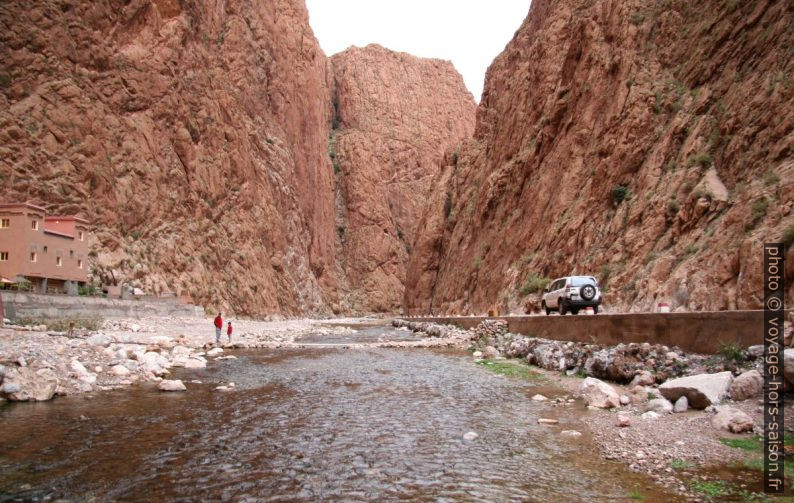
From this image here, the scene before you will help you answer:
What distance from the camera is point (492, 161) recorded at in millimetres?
54031

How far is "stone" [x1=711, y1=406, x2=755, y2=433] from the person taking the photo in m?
7.28

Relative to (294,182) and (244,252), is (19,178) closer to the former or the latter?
(244,252)

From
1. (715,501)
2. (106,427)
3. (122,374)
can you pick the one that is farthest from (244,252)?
(715,501)

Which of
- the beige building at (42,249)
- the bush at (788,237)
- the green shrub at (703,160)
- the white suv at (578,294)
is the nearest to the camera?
the bush at (788,237)

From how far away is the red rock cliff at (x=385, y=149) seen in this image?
116000mm

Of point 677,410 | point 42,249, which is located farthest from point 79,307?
point 677,410

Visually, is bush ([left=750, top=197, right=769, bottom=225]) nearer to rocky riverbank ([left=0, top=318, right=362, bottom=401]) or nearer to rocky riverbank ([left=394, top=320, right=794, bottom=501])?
rocky riverbank ([left=394, top=320, right=794, bottom=501])

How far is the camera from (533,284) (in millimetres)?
34469

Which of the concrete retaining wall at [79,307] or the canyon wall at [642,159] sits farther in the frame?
the concrete retaining wall at [79,307]

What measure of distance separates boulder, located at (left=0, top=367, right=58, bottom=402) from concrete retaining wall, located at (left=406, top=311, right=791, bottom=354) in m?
12.3

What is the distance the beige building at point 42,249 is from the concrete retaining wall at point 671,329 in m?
28.8

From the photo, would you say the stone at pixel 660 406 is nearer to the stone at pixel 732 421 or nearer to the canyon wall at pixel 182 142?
the stone at pixel 732 421

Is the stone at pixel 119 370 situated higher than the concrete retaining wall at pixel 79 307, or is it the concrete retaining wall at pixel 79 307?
the concrete retaining wall at pixel 79 307

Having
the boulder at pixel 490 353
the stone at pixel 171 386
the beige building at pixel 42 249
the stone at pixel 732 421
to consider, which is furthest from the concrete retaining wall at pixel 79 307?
the stone at pixel 732 421
